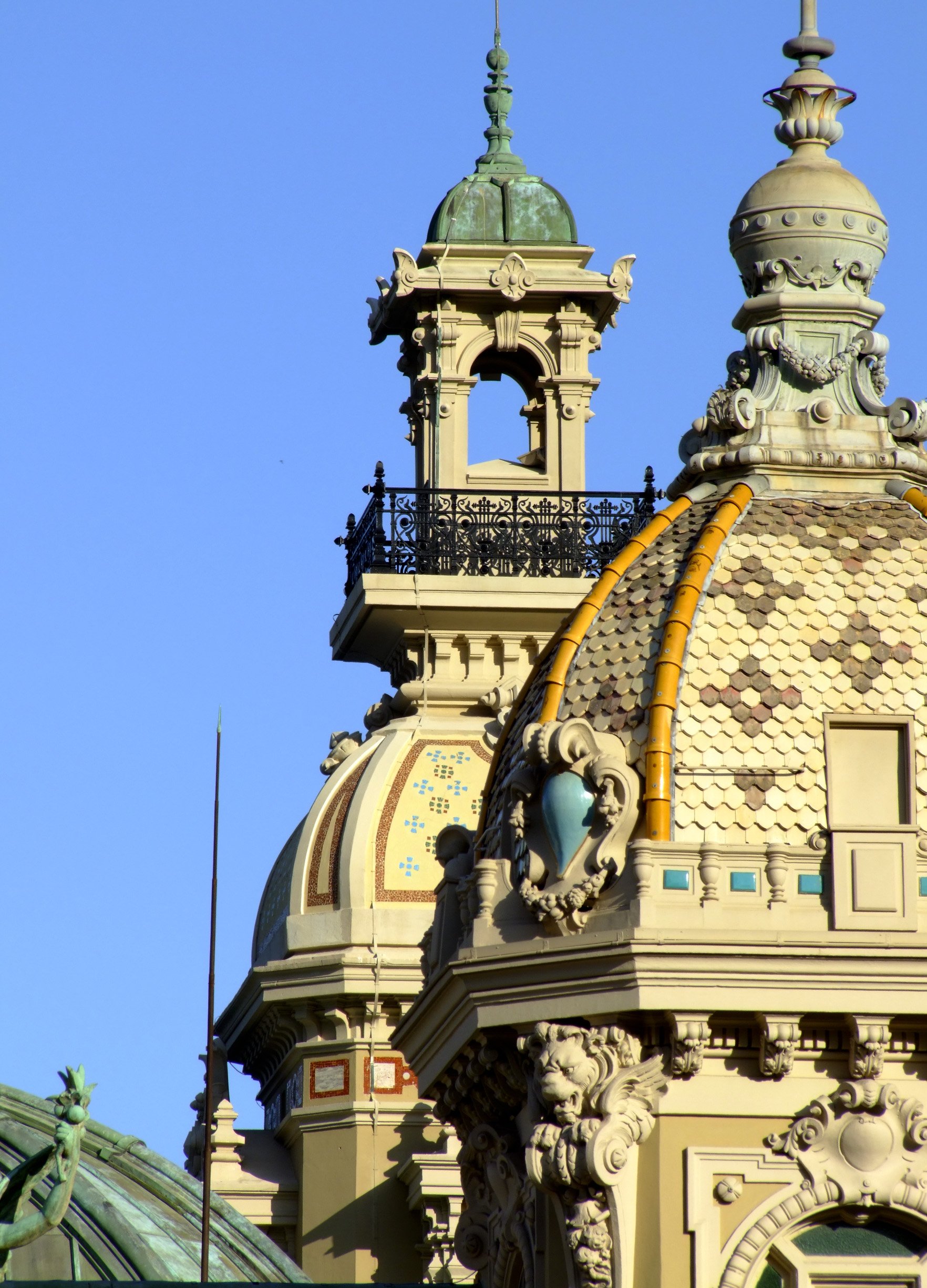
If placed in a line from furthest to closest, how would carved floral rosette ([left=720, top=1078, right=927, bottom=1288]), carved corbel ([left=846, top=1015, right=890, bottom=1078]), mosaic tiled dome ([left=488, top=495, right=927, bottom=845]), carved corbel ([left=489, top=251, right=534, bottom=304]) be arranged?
1. carved corbel ([left=489, top=251, right=534, bottom=304])
2. mosaic tiled dome ([left=488, top=495, right=927, bottom=845])
3. carved floral rosette ([left=720, top=1078, right=927, bottom=1288])
4. carved corbel ([left=846, top=1015, right=890, bottom=1078])

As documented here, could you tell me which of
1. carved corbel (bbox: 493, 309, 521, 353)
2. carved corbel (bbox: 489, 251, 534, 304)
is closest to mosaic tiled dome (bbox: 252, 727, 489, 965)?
carved corbel (bbox: 493, 309, 521, 353)

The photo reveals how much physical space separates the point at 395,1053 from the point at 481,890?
16870 millimetres

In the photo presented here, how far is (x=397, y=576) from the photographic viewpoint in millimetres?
44719

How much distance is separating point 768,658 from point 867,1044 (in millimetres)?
2642

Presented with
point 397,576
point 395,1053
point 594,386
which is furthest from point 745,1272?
point 594,386

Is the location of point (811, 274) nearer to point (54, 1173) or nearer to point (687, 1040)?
point (687, 1040)

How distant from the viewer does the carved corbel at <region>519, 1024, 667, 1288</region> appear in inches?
969

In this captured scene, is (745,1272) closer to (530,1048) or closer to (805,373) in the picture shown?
(530,1048)

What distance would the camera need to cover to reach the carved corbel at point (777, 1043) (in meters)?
24.5

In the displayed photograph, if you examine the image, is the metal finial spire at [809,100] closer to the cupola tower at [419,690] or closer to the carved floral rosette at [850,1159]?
the carved floral rosette at [850,1159]

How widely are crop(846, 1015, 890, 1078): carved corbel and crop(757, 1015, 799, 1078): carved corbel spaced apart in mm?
333

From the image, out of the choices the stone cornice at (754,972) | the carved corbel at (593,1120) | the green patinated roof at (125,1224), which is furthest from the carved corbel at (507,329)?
the stone cornice at (754,972)

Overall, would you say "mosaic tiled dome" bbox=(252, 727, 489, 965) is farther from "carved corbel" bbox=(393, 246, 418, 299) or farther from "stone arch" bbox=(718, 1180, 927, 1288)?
"stone arch" bbox=(718, 1180, 927, 1288)

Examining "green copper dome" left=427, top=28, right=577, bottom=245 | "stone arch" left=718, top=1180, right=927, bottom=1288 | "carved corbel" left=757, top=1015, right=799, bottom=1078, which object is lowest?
"stone arch" left=718, top=1180, right=927, bottom=1288
